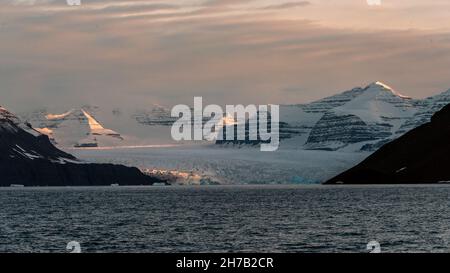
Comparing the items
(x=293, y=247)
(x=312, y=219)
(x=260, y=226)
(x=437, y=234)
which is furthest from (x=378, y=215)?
(x=293, y=247)

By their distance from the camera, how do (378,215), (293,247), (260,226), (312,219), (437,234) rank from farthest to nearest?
1. (378,215)
2. (312,219)
3. (260,226)
4. (437,234)
5. (293,247)

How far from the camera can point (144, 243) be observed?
83.6 m

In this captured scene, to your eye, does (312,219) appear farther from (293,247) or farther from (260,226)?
(293,247)
